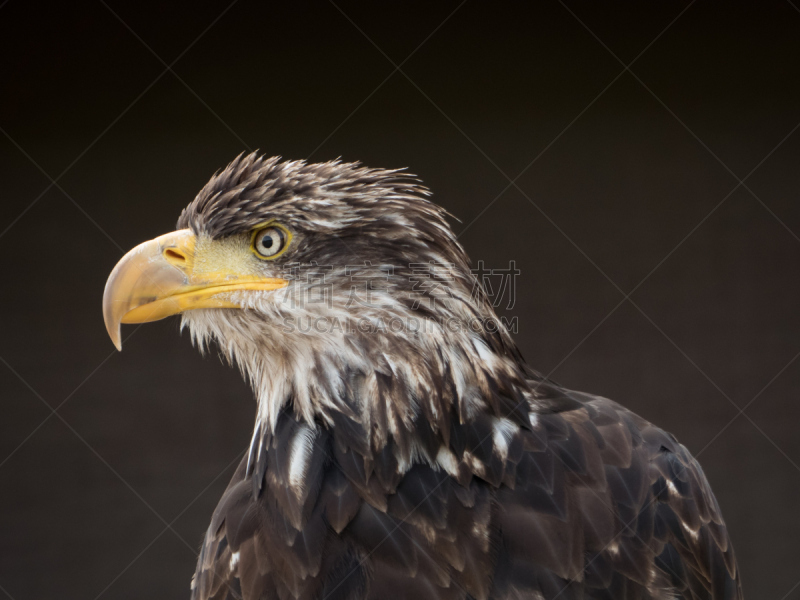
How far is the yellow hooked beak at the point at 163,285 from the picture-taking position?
1818 millimetres

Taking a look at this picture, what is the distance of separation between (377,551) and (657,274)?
3.64 metres

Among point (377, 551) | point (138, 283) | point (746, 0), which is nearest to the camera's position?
point (377, 551)

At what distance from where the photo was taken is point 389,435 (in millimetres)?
1718

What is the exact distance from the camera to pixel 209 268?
6.10ft

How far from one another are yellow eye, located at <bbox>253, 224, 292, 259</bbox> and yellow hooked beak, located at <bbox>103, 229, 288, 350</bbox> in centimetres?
6

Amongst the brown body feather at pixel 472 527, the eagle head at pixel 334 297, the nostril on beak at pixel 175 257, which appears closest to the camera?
the brown body feather at pixel 472 527

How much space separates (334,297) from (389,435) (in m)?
0.35

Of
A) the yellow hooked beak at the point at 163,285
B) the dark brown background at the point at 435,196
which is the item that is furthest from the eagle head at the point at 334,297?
the dark brown background at the point at 435,196

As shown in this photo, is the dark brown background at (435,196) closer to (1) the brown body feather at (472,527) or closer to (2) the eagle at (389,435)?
(2) the eagle at (389,435)

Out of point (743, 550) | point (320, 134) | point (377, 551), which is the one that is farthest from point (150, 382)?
point (743, 550)

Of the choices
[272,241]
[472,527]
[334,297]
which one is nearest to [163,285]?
[272,241]

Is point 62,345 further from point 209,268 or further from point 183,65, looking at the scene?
point 209,268

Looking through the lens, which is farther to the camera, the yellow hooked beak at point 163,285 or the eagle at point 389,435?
the yellow hooked beak at point 163,285

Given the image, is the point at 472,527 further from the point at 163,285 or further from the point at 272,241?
the point at 163,285
